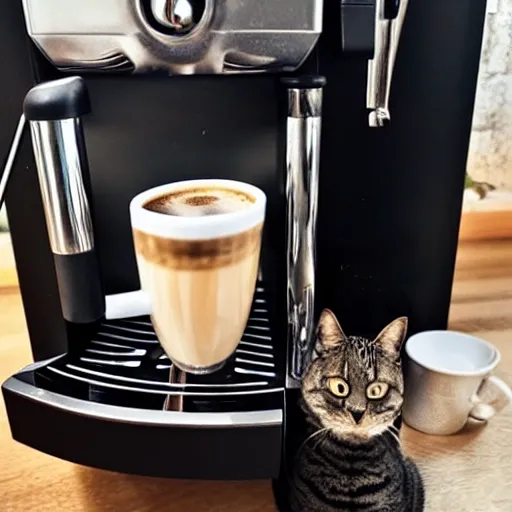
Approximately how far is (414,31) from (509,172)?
0.47m

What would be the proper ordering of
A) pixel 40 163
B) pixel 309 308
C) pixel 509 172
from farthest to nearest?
1. pixel 509 172
2. pixel 309 308
3. pixel 40 163

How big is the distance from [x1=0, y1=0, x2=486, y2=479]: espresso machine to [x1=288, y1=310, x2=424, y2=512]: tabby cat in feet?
0.08

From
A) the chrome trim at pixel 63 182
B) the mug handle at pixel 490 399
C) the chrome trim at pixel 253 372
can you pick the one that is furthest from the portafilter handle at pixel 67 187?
the mug handle at pixel 490 399

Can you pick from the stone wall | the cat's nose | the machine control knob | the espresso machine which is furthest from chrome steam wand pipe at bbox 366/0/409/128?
the stone wall

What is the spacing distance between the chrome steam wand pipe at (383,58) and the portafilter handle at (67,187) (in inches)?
8.8

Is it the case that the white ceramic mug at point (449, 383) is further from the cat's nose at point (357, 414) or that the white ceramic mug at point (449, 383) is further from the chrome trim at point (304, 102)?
the chrome trim at point (304, 102)

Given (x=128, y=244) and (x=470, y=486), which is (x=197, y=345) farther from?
(x=470, y=486)

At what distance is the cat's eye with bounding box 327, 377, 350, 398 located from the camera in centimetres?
50

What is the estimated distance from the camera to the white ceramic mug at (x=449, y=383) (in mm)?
595

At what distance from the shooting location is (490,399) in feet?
2.16

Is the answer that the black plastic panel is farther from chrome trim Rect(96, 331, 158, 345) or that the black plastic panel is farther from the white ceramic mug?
the white ceramic mug

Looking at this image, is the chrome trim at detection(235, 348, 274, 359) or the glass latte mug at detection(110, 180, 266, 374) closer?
the glass latte mug at detection(110, 180, 266, 374)

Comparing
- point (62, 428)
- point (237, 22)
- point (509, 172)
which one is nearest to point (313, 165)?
point (237, 22)

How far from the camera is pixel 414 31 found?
56 centimetres
